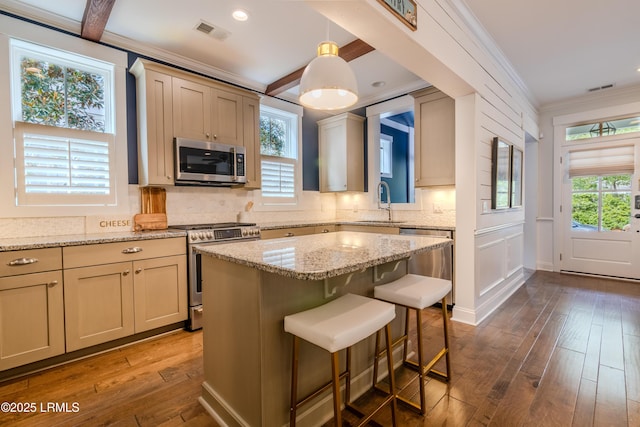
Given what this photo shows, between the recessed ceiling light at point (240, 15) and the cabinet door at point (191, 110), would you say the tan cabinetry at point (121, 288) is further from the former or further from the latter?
the recessed ceiling light at point (240, 15)

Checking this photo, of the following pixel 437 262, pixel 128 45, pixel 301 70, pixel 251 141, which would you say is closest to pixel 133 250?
pixel 251 141

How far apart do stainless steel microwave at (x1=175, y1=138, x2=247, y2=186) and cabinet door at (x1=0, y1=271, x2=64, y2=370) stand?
4.44 ft

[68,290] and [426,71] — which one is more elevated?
[426,71]

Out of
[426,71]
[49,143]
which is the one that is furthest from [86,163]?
[426,71]

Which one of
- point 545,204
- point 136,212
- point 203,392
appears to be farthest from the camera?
point 545,204

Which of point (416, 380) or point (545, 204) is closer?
point (416, 380)

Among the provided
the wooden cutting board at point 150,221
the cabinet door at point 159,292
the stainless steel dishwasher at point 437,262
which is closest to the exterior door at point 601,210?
the stainless steel dishwasher at point 437,262

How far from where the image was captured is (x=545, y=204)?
5.07 m

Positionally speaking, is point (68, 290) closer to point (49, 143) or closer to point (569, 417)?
point (49, 143)

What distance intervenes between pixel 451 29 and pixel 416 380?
2.69 m

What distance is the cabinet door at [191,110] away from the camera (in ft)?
9.84

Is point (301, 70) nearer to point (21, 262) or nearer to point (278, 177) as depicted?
point (278, 177)

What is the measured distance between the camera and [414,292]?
172 cm

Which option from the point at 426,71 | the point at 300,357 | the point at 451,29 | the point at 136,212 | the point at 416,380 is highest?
the point at 451,29
